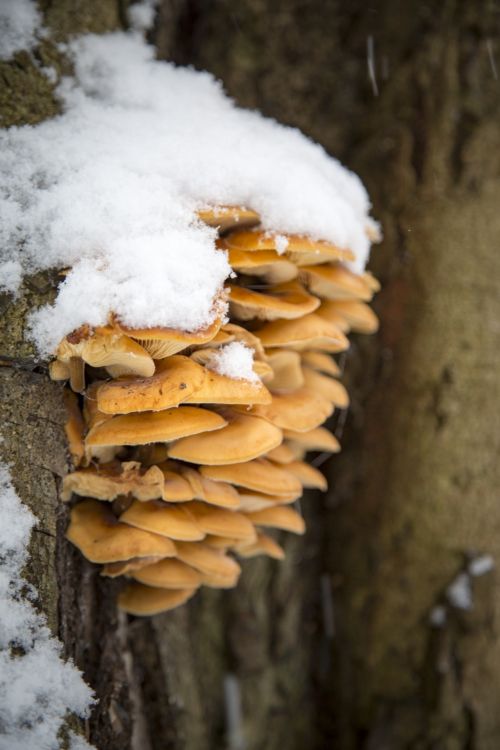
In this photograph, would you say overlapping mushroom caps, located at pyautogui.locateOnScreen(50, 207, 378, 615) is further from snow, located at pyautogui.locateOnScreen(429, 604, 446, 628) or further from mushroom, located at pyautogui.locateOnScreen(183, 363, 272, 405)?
snow, located at pyautogui.locateOnScreen(429, 604, 446, 628)

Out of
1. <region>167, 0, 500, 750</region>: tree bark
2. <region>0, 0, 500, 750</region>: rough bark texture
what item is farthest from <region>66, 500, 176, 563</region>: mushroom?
<region>167, 0, 500, 750</region>: tree bark

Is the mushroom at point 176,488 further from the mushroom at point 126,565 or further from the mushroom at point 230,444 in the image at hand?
the mushroom at point 126,565

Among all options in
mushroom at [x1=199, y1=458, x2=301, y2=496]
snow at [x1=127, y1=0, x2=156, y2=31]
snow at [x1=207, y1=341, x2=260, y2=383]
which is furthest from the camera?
snow at [x1=127, y1=0, x2=156, y2=31]

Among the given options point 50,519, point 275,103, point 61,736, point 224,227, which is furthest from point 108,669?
point 275,103

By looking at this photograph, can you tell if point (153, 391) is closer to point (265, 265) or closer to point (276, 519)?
point (265, 265)

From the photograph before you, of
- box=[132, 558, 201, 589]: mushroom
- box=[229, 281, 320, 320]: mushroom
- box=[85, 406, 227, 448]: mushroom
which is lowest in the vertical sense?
box=[132, 558, 201, 589]: mushroom

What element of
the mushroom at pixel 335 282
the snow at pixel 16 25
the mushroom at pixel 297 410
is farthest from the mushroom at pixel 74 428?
the snow at pixel 16 25

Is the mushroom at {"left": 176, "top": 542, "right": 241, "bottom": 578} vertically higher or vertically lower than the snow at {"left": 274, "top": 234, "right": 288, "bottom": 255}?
lower

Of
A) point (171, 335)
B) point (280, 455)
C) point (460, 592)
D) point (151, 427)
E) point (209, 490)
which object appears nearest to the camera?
point (171, 335)

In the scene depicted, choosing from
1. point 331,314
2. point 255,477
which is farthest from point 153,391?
point 331,314
